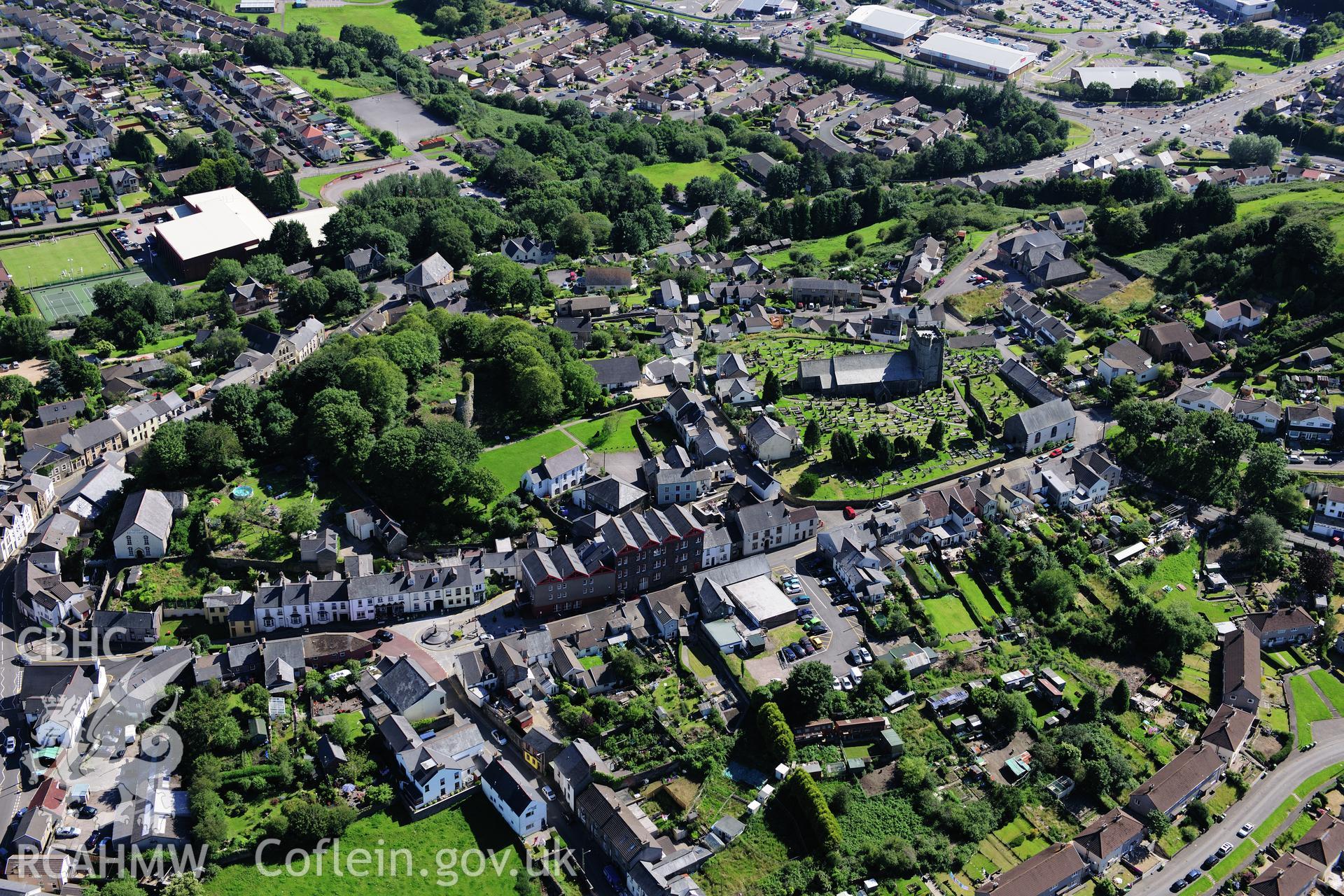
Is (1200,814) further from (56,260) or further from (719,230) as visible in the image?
(56,260)

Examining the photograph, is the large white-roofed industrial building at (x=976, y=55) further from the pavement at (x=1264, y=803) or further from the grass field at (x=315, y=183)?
the pavement at (x=1264, y=803)

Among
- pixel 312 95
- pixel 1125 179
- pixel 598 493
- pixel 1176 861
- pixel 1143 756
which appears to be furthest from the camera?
pixel 312 95

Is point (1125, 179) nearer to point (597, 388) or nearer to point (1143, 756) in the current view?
point (597, 388)

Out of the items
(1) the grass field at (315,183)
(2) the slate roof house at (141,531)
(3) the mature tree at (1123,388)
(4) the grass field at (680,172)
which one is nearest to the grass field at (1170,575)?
(3) the mature tree at (1123,388)

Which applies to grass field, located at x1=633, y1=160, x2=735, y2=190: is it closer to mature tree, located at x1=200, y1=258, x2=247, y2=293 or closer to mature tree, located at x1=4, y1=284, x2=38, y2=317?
mature tree, located at x1=200, y1=258, x2=247, y2=293

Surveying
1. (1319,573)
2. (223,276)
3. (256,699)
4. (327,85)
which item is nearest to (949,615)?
(1319,573)

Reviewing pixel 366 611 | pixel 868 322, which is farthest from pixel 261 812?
pixel 868 322
